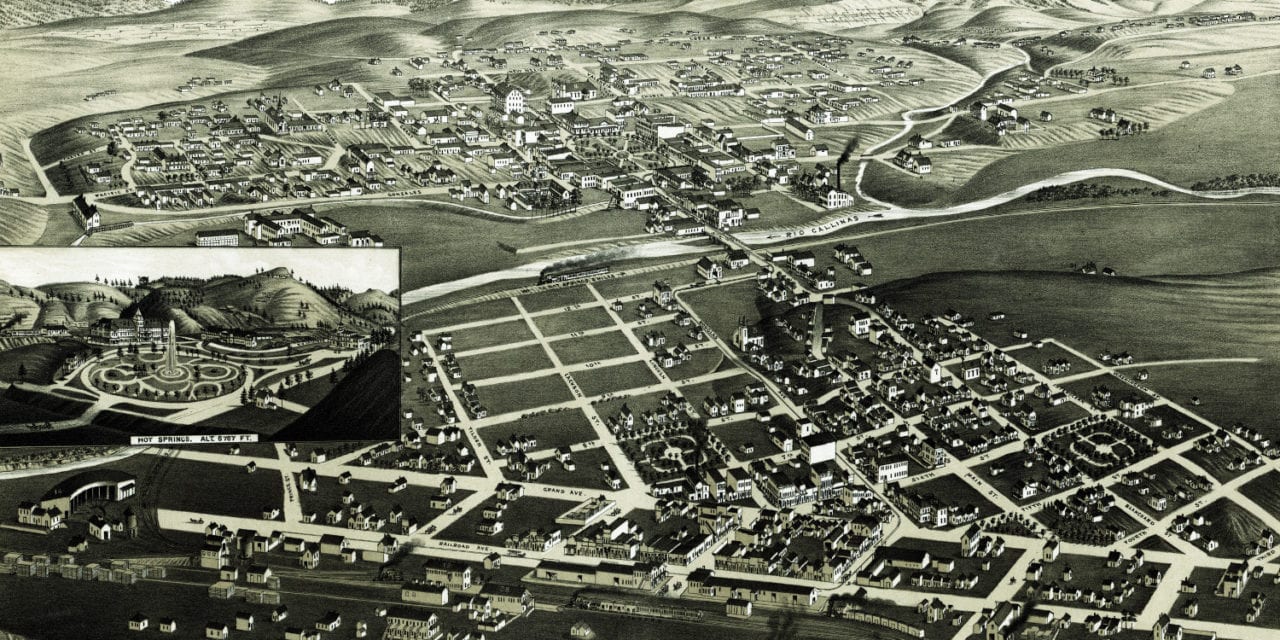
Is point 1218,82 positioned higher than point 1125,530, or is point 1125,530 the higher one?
point 1218,82

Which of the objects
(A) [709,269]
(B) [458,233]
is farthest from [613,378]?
(B) [458,233]

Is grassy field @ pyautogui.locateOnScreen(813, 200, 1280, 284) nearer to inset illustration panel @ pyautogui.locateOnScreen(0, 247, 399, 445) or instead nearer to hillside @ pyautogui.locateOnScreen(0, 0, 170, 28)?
inset illustration panel @ pyautogui.locateOnScreen(0, 247, 399, 445)

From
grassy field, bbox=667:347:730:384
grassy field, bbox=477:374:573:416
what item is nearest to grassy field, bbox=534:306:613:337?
grassy field, bbox=477:374:573:416

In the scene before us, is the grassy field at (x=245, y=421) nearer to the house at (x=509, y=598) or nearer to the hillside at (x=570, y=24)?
the house at (x=509, y=598)

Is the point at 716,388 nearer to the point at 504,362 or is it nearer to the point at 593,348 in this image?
the point at 593,348

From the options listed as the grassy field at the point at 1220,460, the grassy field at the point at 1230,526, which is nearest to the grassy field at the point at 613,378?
the grassy field at the point at 1220,460

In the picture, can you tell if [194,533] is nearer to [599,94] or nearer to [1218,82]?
[599,94]

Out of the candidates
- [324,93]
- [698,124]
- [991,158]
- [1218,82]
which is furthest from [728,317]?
[1218,82]
